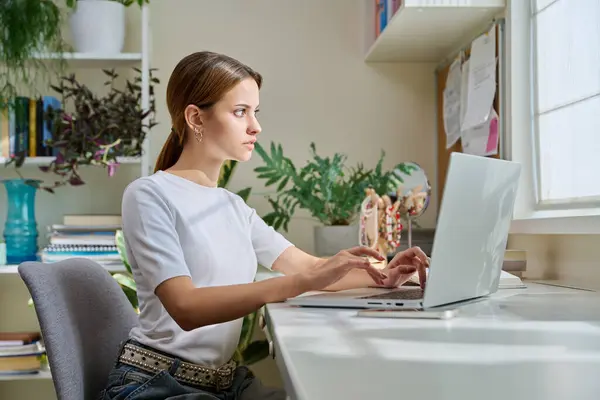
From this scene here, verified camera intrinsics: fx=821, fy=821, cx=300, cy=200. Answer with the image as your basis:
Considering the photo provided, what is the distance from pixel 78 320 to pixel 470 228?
0.73 m

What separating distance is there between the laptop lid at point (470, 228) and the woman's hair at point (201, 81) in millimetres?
507

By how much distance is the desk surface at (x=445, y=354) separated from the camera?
0.74 metres

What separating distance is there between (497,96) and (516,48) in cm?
17

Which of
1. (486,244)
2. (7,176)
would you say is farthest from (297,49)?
(486,244)

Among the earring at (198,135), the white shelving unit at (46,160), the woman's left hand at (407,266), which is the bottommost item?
the woman's left hand at (407,266)

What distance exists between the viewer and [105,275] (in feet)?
5.33

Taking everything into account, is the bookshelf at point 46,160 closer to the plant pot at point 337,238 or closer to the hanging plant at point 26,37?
the hanging plant at point 26,37

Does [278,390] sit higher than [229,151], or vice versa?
[229,151]

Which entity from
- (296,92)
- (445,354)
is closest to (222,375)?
(445,354)

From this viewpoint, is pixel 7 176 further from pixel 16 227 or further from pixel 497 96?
pixel 497 96

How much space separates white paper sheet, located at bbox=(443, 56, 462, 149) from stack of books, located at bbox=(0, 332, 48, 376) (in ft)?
5.15

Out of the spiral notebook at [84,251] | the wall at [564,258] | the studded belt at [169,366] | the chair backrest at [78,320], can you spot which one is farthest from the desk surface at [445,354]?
the spiral notebook at [84,251]

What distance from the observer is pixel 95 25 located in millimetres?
2826

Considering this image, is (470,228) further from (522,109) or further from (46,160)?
(46,160)
